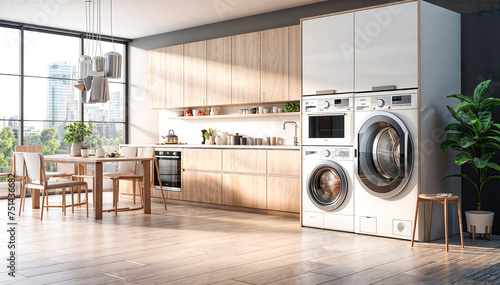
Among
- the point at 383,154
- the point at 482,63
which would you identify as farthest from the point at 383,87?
the point at 482,63

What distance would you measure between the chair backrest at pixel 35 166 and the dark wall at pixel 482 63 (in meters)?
4.69

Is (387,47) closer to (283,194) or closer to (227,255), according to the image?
(283,194)

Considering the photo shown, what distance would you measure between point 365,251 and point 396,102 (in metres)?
1.49

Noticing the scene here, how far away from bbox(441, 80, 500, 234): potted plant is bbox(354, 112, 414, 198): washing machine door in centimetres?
41

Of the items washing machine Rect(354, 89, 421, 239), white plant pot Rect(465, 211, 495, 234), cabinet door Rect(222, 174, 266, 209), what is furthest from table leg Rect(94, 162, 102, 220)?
white plant pot Rect(465, 211, 495, 234)

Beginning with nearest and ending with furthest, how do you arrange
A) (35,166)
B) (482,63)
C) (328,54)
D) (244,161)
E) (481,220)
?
(481,220), (482,63), (328,54), (35,166), (244,161)

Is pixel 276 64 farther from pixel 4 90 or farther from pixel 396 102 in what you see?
pixel 4 90

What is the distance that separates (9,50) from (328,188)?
5.65m

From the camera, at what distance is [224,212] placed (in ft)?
23.2

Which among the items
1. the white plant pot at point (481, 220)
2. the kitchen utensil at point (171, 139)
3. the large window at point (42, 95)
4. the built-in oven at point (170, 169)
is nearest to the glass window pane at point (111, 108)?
the large window at point (42, 95)

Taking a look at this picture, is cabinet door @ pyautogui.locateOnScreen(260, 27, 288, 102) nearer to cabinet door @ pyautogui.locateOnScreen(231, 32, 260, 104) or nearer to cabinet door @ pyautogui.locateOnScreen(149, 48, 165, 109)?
cabinet door @ pyautogui.locateOnScreen(231, 32, 260, 104)

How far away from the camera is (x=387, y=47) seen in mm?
5281

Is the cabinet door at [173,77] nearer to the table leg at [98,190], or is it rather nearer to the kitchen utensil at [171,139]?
the kitchen utensil at [171,139]

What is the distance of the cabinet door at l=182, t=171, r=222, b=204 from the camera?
24.2 feet
